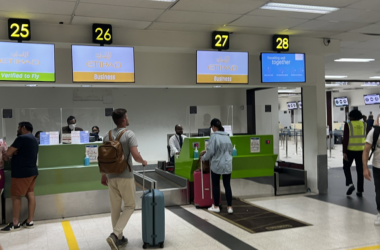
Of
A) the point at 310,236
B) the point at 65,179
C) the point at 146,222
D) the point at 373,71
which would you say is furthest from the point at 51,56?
the point at 373,71

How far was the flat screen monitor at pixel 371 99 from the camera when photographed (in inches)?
781

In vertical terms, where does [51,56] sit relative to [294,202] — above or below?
above

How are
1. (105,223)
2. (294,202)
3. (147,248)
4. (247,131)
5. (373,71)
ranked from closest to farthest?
(147,248)
(105,223)
(294,202)
(247,131)
(373,71)

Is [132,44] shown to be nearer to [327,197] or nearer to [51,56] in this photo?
[51,56]

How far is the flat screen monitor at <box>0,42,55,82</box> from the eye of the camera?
5199 millimetres

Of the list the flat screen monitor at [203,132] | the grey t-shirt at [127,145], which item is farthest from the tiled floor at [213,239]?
the flat screen monitor at [203,132]

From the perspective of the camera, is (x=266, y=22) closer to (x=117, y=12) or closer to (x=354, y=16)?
(x=354, y=16)

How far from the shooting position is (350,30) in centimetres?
662

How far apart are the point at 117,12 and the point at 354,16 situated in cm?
360

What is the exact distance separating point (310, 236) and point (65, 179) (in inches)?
143

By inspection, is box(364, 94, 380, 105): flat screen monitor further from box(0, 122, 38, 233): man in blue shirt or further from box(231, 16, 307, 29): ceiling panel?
→ box(0, 122, 38, 233): man in blue shirt

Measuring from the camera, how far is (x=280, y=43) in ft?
22.3

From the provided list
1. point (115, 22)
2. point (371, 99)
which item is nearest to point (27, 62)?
point (115, 22)

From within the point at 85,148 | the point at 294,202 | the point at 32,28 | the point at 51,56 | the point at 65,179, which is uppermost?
the point at 32,28
